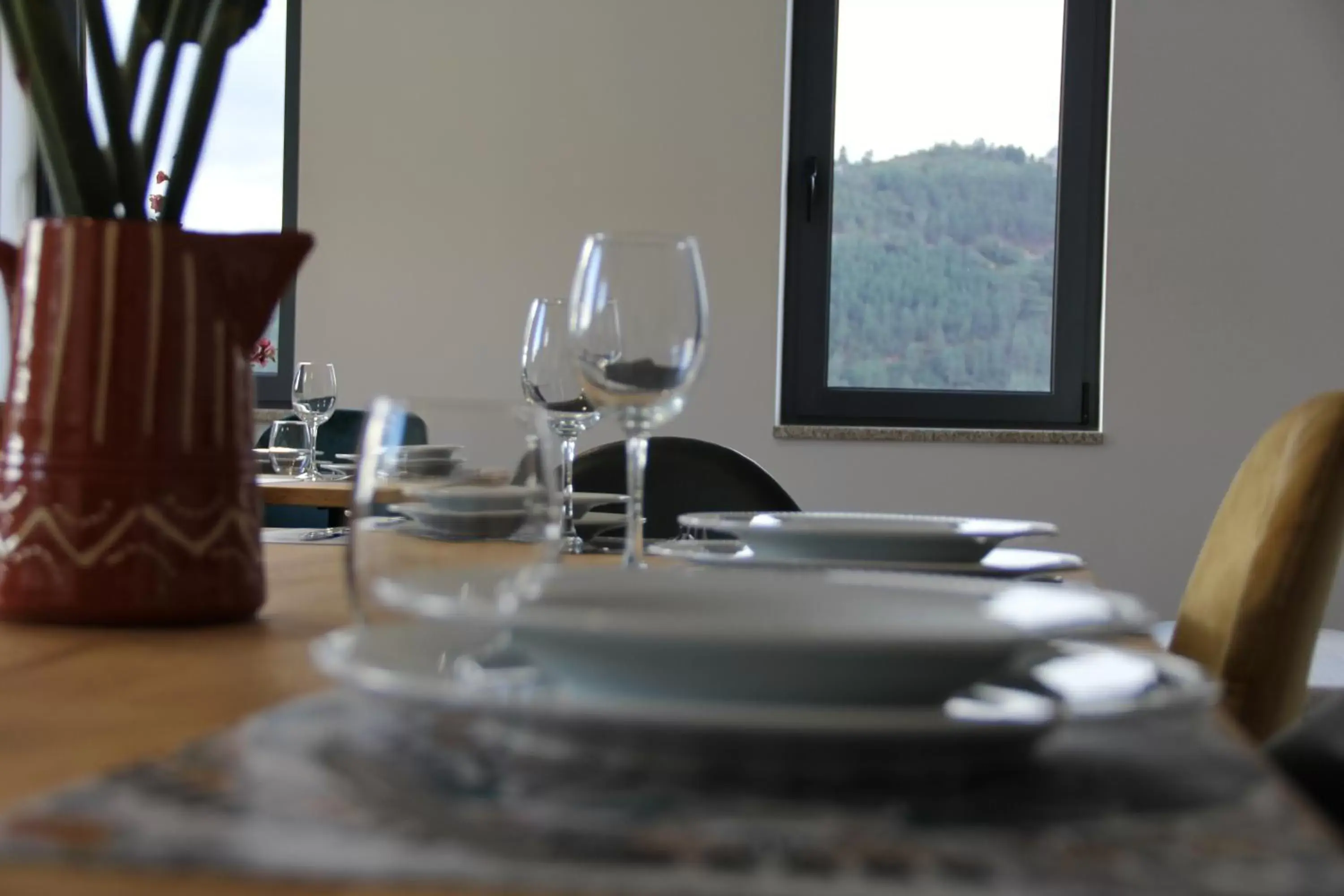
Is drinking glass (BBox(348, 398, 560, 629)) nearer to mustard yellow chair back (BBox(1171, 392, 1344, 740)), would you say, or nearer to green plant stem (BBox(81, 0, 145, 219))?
green plant stem (BBox(81, 0, 145, 219))

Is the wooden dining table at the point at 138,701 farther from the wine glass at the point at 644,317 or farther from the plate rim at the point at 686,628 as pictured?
the wine glass at the point at 644,317

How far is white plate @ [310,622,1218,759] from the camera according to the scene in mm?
328

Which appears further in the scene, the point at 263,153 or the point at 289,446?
the point at 263,153

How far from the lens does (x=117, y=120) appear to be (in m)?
0.77

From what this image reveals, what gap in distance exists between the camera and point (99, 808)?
1.09 ft

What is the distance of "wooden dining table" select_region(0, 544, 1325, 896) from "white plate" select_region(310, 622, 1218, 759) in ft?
0.17

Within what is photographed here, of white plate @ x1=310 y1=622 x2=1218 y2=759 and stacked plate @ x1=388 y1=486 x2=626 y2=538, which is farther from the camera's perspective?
stacked plate @ x1=388 y1=486 x2=626 y2=538

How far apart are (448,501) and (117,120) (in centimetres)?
36

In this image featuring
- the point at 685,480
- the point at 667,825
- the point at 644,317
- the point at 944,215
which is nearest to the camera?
the point at 667,825

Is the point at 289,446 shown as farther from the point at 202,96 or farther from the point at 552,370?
the point at 202,96

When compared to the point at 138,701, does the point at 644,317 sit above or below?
above

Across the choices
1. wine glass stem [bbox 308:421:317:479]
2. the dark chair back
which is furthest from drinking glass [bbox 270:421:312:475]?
the dark chair back

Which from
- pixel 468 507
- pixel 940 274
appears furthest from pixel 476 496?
pixel 940 274

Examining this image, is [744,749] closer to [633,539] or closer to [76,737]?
[76,737]
